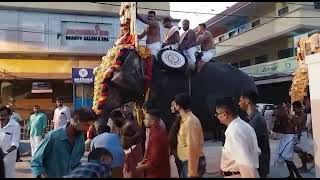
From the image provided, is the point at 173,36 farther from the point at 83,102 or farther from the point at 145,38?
the point at 83,102

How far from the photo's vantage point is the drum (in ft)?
29.9

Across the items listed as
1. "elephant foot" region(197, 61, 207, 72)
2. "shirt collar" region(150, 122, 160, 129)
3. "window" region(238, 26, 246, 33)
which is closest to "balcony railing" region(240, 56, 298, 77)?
"window" region(238, 26, 246, 33)

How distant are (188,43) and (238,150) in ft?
19.1

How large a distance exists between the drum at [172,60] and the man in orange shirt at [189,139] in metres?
4.04

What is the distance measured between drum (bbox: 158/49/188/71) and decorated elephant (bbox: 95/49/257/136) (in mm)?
99

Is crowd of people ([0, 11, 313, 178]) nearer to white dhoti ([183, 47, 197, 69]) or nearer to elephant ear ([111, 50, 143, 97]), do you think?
elephant ear ([111, 50, 143, 97])

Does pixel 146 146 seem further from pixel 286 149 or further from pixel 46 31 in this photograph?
pixel 46 31

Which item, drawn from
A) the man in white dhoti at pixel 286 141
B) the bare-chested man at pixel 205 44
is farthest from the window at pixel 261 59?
the man in white dhoti at pixel 286 141

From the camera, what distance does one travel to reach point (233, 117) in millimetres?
4406

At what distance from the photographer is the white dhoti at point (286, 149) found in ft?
26.4

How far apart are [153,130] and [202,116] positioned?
4.90 meters

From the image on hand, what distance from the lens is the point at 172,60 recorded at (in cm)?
916

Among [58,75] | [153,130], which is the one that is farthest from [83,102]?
[153,130]

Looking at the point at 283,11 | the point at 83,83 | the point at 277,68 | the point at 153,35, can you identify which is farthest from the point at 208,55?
the point at 283,11
